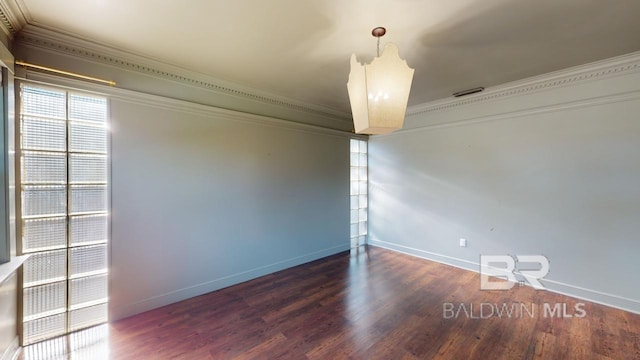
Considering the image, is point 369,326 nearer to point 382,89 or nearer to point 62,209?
point 382,89

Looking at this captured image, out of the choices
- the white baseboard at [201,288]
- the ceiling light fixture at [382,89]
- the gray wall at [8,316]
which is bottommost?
the white baseboard at [201,288]

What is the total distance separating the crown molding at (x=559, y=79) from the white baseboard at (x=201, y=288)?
3.46m

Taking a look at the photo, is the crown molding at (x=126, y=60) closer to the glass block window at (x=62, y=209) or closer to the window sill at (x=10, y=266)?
the glass block window at (x=62, y=209)

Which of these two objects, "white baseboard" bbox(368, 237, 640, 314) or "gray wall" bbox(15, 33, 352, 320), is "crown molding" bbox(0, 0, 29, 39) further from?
"white baseboard" bbox(368, 237, 640, 314)

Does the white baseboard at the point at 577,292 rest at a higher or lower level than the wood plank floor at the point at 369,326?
higher

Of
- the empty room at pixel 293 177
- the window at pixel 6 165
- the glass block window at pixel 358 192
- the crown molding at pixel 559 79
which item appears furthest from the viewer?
the glass block window at pixel 358 192

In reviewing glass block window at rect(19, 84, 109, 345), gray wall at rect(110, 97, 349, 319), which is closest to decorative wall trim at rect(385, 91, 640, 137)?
gray wall at rect(110, 97, 349, 319)

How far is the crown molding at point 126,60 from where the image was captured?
205 centimetres

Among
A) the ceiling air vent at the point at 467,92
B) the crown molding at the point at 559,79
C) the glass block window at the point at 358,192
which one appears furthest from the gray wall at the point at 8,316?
the crown molding at the point at 559,79

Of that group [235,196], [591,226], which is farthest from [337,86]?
[591,226]

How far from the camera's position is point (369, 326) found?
237 centimetres

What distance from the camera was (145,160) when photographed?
2.56 meters

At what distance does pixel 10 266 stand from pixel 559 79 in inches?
221

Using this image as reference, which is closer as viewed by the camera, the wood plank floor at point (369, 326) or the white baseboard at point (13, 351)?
the white baseboard at point (13, 351)
